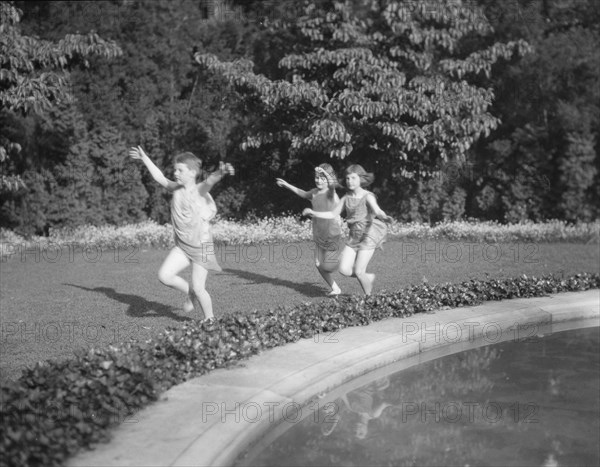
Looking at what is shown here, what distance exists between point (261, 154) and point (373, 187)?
9.40ft

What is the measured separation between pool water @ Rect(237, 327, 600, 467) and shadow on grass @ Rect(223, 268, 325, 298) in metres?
3.13

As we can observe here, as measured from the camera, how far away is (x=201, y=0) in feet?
71.1

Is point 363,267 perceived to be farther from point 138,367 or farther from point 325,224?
point 138,367

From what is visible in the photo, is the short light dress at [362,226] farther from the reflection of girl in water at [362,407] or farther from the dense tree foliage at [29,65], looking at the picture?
the dense tree foliage at [29,65]

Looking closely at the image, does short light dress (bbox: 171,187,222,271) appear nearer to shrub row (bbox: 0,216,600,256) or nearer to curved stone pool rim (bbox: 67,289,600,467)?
curved stone pool rim (bbox: 67,289,600,467)

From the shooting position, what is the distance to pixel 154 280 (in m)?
11.6

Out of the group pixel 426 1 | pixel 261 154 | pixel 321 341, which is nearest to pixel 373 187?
pixel 261 154

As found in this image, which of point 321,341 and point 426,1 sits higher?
point 426,1

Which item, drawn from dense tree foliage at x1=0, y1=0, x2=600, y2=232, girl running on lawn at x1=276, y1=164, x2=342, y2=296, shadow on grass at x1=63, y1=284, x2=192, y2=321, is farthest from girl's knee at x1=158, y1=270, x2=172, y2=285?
dense tree foliage at x1=0, y1=0, x2=600, y2=232

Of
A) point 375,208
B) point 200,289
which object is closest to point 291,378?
point 200,289

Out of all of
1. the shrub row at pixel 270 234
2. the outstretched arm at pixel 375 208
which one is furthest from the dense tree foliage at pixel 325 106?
the outstretched arm at pixel 375 208

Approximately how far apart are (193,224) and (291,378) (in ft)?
7.63

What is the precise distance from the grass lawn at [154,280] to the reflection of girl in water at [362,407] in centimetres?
240

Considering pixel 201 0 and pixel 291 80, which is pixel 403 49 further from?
pixel 201 0
